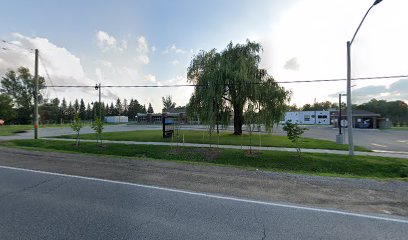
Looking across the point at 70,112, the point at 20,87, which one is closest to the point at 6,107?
the point at 20,87

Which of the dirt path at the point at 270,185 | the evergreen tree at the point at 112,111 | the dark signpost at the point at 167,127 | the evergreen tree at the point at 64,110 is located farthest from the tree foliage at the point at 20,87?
the dirt path at the point at 270,185

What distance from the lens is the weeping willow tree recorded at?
17.5 metres

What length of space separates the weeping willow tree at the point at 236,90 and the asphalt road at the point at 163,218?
12.2 m

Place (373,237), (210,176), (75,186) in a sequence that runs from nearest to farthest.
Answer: (373,237) → (75,186) → (210,176)

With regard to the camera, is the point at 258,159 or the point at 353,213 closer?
the point at 353,213


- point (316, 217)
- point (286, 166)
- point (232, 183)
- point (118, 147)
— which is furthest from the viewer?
point (118, 147)

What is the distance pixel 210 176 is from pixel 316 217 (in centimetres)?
385

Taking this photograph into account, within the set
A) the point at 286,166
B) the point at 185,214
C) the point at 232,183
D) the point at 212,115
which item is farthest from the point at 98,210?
the point at 212,115

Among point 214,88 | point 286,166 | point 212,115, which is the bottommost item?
point 286,166

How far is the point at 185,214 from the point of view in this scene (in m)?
4.27

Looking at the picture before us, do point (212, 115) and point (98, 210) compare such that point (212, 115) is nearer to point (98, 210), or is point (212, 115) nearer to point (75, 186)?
point (75, 186)

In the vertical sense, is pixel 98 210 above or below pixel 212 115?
below

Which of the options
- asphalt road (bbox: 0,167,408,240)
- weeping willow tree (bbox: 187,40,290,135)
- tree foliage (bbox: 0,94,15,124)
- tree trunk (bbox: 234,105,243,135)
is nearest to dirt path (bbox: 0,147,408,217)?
asphalt road (bbox: 0,167,408,240)

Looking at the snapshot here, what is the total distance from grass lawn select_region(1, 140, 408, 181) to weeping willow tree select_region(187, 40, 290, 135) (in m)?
4.29
